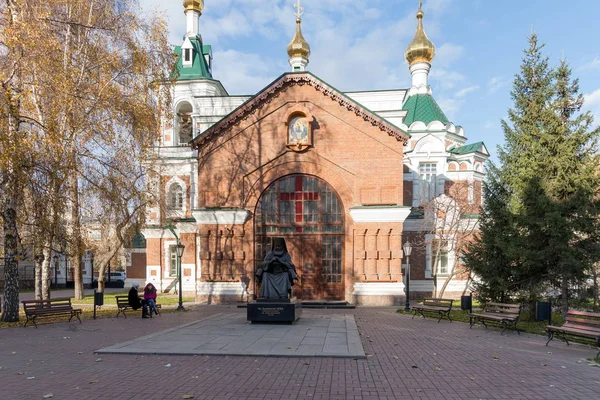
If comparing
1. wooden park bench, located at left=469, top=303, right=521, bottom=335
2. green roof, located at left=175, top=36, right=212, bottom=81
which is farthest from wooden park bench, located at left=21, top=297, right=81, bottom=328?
green roof, located at left=175, top=36, right=212, bottom=81

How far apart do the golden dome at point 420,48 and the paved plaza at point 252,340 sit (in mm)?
26465

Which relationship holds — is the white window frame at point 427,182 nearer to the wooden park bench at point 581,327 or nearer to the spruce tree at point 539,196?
the spruce tree at point 539,196

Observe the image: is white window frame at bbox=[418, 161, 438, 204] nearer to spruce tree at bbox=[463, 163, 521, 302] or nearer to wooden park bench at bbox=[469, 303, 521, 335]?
spruce tree at bbox=[463, 163, 521, 302]

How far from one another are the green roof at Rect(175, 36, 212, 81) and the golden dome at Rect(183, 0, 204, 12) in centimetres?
256

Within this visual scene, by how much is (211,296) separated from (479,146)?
21.5m

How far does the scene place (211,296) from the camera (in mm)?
20141

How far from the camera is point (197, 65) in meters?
30.7

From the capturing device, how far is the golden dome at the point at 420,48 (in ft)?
108

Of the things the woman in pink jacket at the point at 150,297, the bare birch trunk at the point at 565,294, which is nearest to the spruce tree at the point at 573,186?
the bare birch trunk at the point at 565,294

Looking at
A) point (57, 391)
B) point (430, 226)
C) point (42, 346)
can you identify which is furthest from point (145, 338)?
point (430, 226)

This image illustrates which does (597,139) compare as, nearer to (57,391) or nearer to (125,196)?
(57,391)

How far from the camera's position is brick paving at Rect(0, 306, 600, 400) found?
6.41 meters

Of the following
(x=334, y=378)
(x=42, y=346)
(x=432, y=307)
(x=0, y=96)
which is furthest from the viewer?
(x=432, y=307)

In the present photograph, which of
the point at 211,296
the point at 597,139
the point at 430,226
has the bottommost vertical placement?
the point at 211,296
